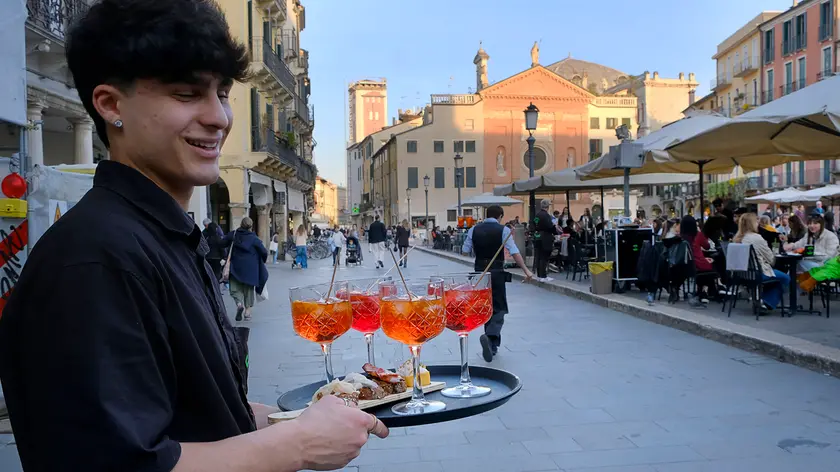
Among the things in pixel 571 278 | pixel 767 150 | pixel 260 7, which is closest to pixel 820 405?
pixel 767 150

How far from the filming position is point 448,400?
74.5 inches

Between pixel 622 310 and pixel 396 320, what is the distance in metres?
9.53

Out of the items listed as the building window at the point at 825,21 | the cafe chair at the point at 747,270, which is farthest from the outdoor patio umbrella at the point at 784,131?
the building window at the point at 825,21

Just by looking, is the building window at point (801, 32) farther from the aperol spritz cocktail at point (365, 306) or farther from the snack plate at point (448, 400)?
the aperol spritz cocktail at point (365, 306)

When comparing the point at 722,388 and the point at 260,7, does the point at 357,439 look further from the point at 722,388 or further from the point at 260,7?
the point at 260,7

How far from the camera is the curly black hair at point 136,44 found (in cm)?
115

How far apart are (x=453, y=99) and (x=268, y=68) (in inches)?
1366

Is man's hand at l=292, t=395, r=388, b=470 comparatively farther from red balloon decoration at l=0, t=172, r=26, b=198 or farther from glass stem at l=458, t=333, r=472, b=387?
red balloon decoration at l=0, t=172, r=26, b=198

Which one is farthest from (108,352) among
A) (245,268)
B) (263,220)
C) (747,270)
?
(263,220)

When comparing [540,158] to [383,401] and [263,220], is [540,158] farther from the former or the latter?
[383,401]

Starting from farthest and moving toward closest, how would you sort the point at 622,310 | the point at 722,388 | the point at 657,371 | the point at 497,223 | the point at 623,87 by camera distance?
1. the point at 623,87
2. the point at 622,310
3. the point at 497,223
4. the point at 657,371
5. the point at 722,388

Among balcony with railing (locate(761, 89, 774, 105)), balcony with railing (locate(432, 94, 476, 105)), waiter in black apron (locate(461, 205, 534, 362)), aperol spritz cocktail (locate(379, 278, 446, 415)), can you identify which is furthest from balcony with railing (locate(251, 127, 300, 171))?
balcony with railing (locate(761, 89, 774, 105))

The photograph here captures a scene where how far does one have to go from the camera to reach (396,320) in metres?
1.92

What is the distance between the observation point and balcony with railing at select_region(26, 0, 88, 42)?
9.33 m
